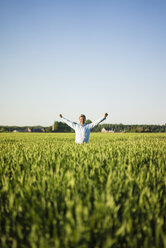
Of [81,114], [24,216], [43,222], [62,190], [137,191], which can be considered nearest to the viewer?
[43,222]

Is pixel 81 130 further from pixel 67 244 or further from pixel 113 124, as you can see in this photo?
pixel 113 124

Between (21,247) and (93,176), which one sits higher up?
(93,176)

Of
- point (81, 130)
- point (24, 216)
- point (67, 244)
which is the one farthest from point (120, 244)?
point (81, 130)

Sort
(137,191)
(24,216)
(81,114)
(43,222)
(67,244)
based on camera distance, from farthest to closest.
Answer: (81,114) → (137,191) → (24,216) → (43,222) → (67,244)

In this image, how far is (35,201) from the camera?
5.33 feet

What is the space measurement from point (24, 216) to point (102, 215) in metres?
0.74

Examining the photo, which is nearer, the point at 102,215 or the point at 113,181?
the point at 102,215

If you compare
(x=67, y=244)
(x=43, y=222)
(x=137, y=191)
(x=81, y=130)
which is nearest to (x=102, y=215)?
(x=67, y=244)

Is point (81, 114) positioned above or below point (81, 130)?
above

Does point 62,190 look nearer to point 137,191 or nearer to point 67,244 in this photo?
point 67,244

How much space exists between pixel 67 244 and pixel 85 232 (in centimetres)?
14

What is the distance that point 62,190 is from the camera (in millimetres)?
1830

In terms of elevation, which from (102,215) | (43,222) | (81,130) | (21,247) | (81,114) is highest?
(81,114)

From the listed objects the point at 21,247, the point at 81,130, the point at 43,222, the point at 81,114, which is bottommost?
the point at 21,247
